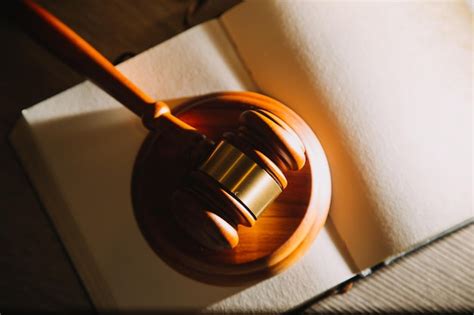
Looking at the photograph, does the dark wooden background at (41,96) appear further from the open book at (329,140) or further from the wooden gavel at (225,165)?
the wooden gavel at (225,165)

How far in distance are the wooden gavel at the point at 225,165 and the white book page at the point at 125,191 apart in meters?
0.17

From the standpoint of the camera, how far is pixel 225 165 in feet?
1.37

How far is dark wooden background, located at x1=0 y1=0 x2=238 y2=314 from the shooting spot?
28.5 inches

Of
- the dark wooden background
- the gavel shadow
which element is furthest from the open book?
the dark wooden background

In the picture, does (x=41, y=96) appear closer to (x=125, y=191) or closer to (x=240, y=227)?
(x=125, y=191)

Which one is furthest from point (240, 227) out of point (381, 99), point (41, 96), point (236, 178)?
point (41, 96)

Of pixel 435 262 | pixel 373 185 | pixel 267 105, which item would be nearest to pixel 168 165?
pixel 267 105

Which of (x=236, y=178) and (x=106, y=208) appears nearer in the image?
(x=236, y=178)

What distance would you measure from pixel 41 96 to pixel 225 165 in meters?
0.48

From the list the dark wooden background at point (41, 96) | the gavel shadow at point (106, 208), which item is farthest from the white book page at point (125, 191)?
the dark wooden background at point (41, 96)

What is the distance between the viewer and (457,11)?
2.03ft

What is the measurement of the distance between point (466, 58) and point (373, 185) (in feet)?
0.75

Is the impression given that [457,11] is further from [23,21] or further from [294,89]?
[23,21]

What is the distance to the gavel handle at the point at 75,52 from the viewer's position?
0.42 m
